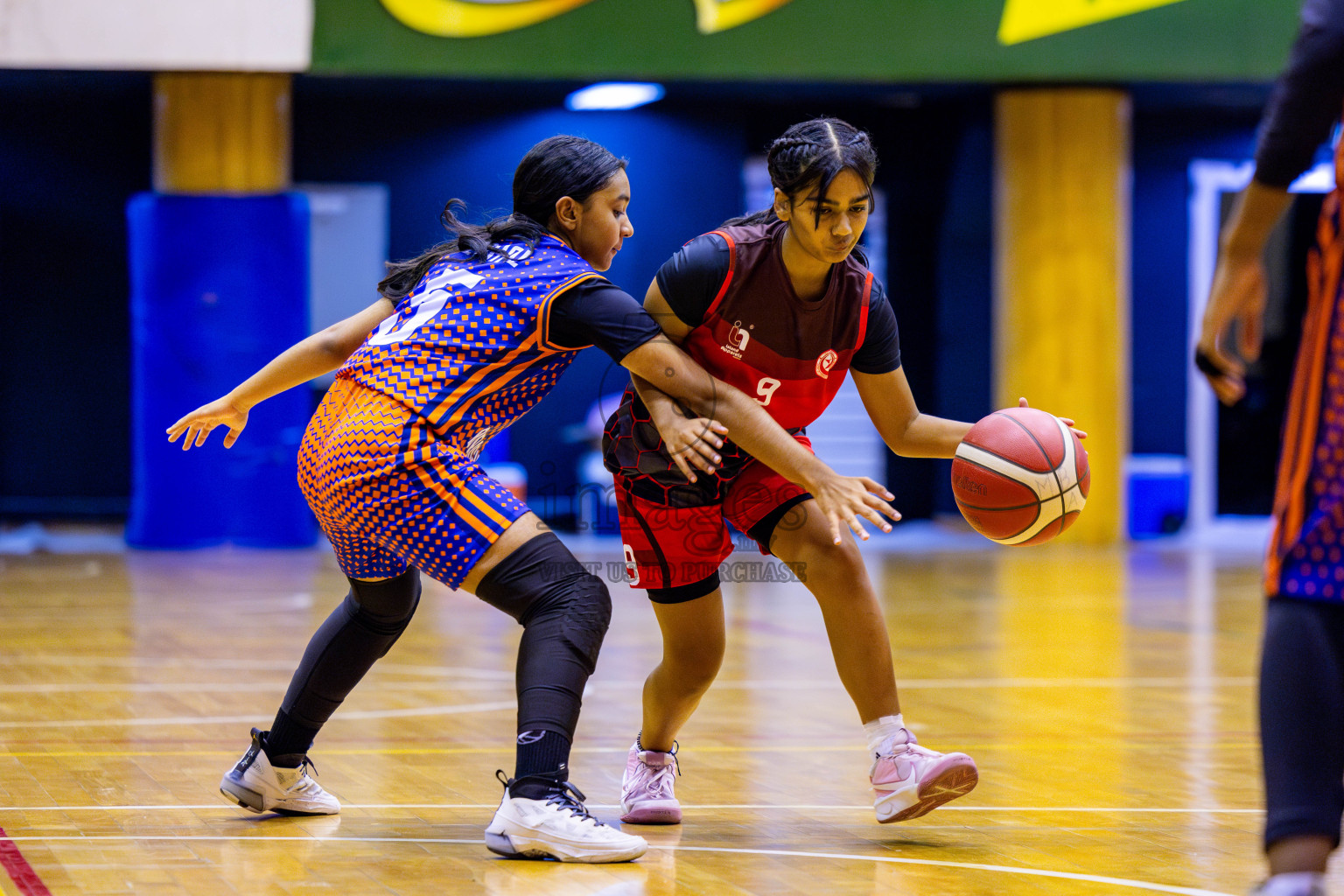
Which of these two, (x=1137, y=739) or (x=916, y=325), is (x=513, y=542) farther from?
(x=916, y=325)

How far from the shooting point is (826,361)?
3436 millimetres

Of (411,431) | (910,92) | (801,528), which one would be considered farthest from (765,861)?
(910,92)

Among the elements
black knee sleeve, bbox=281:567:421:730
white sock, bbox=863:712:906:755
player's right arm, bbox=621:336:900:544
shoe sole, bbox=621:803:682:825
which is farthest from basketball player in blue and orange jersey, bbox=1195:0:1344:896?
black knee sleeve, bbox=281:567:421:730

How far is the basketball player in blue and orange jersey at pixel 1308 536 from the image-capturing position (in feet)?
6.48

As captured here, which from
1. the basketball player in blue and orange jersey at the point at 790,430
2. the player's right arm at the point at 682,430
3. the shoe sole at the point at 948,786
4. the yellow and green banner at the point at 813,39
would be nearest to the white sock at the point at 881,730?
the basketball player in blue and orange jersey at the point at 790,430

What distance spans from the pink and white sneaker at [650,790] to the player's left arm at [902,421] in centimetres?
90

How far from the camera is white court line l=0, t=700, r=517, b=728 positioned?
447 cm

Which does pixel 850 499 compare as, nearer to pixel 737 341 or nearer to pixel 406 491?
pixel 737 341

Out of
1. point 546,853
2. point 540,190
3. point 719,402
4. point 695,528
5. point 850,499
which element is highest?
point 540,190

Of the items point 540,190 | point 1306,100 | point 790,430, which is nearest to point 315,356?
point 540,190

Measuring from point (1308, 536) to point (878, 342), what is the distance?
5.15 feet

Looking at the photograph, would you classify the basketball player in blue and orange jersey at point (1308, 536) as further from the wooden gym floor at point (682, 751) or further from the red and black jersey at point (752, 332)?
the red and black jersey at point (752, 332)

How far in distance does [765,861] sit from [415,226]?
10.7 meters

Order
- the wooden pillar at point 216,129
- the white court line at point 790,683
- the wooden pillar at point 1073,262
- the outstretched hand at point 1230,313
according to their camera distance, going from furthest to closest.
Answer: the wooden pillar at point 1073,262
the wooden pillar at point 216,129
the white court line at point 790,683
the outstretched hand at point 1230,313
